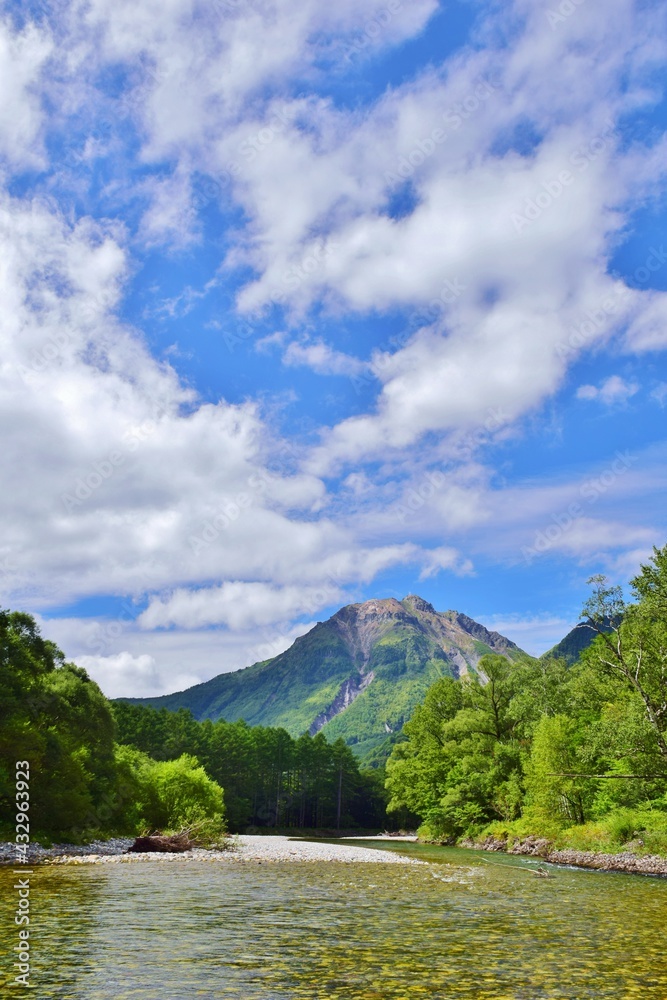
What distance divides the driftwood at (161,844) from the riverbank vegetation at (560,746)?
30.3 metres

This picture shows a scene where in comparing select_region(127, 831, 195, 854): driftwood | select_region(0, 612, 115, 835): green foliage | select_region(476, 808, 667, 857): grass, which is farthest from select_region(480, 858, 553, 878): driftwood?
select_region(0, 612, 115, 835): green foliage

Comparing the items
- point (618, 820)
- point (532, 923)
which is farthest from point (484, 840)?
point (532, 923)

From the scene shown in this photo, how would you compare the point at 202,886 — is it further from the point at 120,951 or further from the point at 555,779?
the point at 555,779

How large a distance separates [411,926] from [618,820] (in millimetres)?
37588

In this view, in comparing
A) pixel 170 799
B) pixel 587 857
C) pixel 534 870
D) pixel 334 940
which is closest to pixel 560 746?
pixel 587 857

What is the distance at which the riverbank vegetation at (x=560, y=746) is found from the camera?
43.3m

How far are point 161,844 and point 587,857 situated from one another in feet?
105

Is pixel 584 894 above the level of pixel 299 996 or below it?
below

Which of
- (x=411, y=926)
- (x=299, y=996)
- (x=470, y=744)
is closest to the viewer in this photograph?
(x=299, y=996)

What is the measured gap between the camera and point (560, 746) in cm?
5988

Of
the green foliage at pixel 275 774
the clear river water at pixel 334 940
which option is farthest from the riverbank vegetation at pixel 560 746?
the green foliage at pixel 275 774

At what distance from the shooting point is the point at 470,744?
8069 cm

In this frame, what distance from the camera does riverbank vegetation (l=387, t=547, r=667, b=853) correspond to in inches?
1706

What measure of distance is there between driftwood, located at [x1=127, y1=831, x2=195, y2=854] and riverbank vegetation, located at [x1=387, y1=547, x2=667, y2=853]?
30.3 meters
